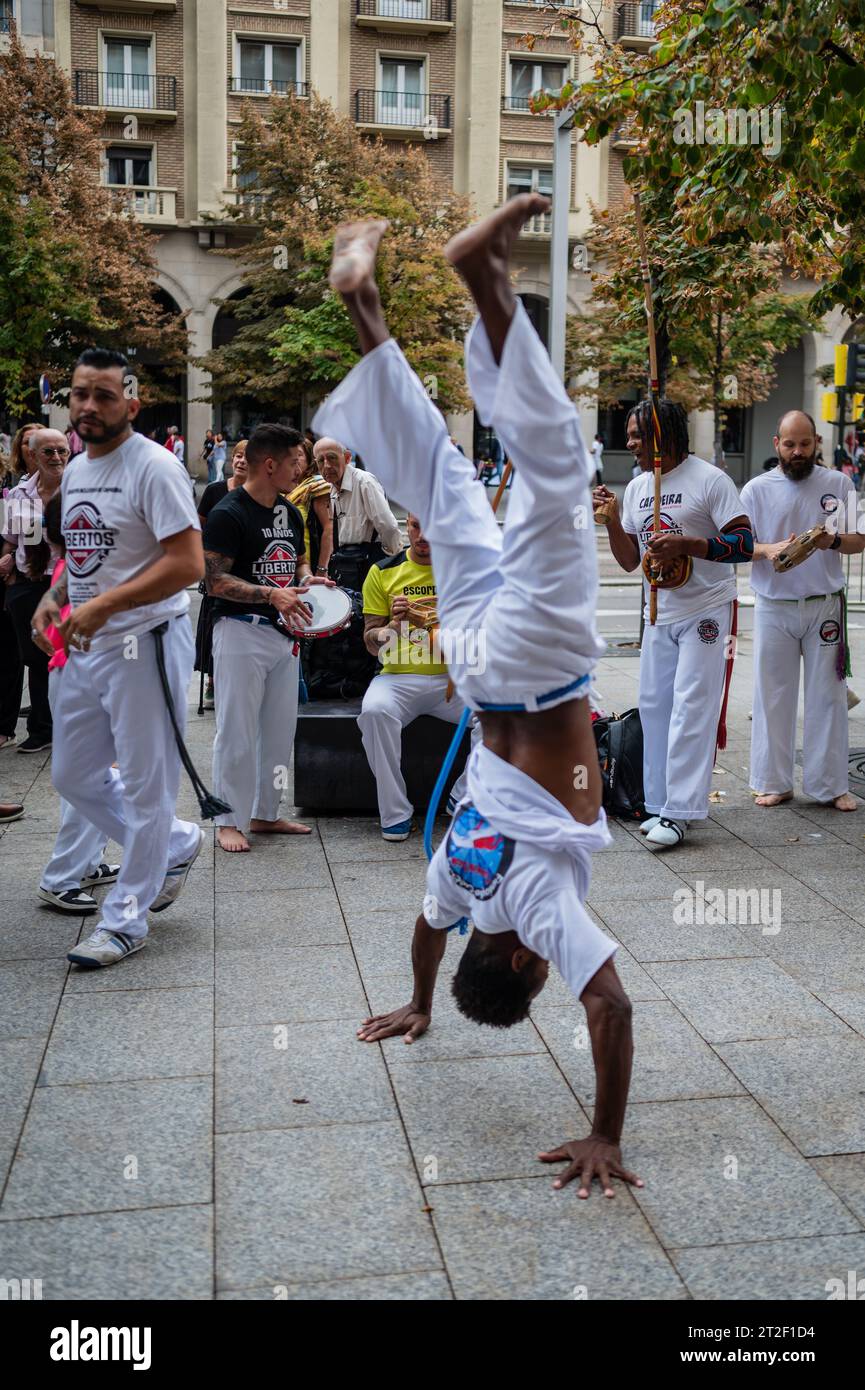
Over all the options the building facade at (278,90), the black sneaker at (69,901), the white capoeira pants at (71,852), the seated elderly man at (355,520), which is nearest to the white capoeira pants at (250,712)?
the white capoeira pants at (71,852)

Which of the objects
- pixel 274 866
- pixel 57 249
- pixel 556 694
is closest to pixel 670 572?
pixel 274 866

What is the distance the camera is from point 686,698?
690cm

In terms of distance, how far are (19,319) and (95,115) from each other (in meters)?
8.48

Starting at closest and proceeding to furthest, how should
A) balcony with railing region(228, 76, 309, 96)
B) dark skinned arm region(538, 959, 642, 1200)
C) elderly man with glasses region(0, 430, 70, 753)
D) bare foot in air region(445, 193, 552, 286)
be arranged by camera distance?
bare foot in air region(445, 193, 552, 286) < dark skinned arm region(538, 959, 642, 1200) < elderly man with glasses region(0, 430, 70, 753) < balcony with railing region(228, 76, 309, 96)

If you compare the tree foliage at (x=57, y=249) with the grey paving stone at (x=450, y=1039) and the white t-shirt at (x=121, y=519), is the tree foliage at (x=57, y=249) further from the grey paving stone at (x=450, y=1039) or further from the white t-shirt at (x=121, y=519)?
the grey paving stone at (x=450, y=1039)

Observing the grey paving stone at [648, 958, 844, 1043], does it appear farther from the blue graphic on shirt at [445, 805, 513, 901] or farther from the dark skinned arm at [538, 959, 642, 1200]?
the blue graphic on shirt at [445, 805, 513, 901]

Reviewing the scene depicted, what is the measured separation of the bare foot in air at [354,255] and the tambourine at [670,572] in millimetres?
3588

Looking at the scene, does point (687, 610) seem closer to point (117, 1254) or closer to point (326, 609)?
point (326, 609)

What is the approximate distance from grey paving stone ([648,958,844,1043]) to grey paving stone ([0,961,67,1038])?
7.20ft

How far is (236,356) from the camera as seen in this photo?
32.2 meters

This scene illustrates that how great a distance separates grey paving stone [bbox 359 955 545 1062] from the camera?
4.46 meters

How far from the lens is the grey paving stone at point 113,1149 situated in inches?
140

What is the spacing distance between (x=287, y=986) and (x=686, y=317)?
6.50 metres

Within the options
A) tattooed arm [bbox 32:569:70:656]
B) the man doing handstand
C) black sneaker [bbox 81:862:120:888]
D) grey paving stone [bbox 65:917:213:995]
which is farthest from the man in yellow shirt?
the man doing handstand
